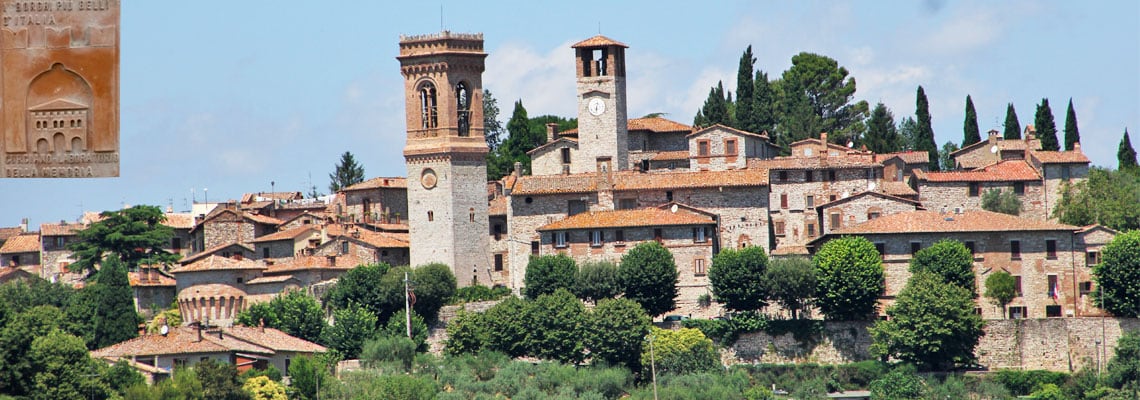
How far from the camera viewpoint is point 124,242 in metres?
69.9

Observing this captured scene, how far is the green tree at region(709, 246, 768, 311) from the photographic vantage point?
58.6 meters

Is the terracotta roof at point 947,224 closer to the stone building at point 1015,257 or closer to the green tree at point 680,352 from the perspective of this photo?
the stone building at point 1015,257

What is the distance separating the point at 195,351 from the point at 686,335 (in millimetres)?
15849

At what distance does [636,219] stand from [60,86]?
50.8 m

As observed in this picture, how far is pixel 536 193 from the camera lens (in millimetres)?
64188

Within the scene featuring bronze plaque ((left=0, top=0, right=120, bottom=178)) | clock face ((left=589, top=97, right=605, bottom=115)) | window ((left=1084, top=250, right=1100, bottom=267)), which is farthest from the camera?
clock face ((left=589, top=97, right=605, bottom=115))

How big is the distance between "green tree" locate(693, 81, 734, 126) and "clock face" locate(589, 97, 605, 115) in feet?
35.9

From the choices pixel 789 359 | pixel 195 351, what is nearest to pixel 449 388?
pixel 195 351

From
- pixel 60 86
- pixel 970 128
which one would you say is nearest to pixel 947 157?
pixel 970 128

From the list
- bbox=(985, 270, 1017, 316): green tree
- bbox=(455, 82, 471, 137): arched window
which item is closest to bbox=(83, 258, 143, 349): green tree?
bbox=(455, 82, 471, 137): arched window

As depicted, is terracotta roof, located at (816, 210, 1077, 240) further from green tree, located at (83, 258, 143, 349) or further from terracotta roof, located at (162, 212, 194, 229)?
terracotta roof, located at (162, 212, 194, 229)

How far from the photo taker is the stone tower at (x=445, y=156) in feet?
207

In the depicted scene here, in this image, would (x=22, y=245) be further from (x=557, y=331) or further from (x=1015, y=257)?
(x=1015, y=257)

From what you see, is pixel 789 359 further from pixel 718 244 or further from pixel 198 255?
pixel 198 255
